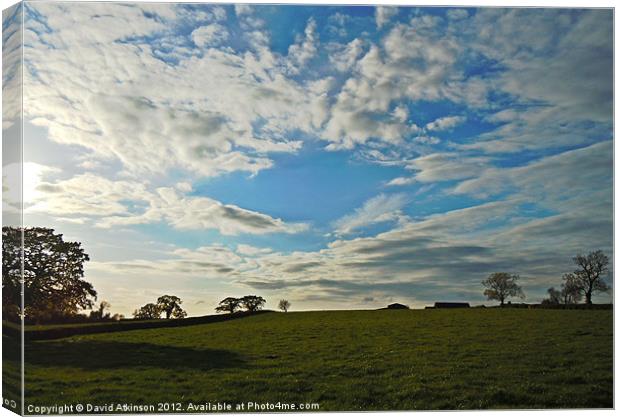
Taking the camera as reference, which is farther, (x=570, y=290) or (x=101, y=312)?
(x=570, y=290)

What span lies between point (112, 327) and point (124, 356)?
0.56 metres

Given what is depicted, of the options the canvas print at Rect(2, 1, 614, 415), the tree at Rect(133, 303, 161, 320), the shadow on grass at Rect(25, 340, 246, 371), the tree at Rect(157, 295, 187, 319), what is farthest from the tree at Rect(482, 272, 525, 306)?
the tree at Rect(133, 303, 161, 320)

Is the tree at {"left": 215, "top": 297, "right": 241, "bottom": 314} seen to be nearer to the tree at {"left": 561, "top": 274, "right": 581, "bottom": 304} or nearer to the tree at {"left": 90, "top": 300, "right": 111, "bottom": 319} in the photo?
the tree at {"left": 90, "top": 300, "right": 111, "bottom": 319}

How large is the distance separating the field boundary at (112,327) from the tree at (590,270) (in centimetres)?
582

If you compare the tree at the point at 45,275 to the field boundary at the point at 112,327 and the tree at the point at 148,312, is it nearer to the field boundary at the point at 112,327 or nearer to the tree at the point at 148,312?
the field boundary at the point at 112,327

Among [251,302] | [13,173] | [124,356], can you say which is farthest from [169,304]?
[13,173]

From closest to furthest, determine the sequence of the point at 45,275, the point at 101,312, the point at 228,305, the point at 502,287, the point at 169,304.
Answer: the point at 45,275 → the point at 101,312 → the point at 169,304 → the point at 228,305 → the point at 502,287

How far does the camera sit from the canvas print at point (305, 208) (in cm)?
1473

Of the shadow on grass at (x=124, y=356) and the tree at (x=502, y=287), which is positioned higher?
the tree at (x=502, y=287)

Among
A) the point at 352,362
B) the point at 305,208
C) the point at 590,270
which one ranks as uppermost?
the point at 305,208

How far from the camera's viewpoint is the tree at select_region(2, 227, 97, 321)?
575 inches

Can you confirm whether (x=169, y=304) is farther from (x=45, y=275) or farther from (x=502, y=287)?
(x=502, y=287)

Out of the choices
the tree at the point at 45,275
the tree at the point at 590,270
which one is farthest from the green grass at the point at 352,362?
the tree at the point at 45,275

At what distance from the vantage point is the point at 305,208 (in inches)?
606
